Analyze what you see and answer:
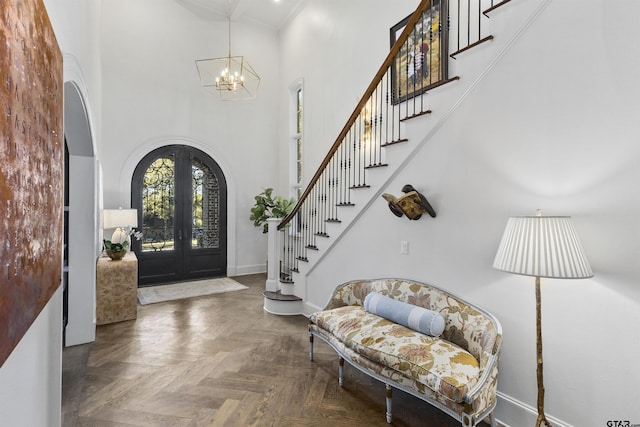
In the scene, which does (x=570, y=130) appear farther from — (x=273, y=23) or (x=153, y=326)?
(x=273, y=23)

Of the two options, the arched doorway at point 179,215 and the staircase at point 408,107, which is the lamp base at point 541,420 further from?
the arched doorway at point 179,215

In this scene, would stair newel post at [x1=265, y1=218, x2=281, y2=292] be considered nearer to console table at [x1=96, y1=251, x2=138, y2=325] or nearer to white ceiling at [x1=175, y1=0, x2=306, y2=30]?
console table at [x1=96, y1=251, x2=138, y2=325]

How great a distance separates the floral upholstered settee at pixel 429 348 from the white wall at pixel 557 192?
19cm

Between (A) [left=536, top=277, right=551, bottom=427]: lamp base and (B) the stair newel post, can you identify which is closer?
(A) [left=536, top=277, right=551, bottom=427]: lamp base

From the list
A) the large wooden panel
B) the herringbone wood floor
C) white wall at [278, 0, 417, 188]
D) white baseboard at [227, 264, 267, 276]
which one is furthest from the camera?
white baseboard at [227, 264, 267, 276]

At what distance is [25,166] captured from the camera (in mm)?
967

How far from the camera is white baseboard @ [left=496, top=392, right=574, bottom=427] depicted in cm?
213

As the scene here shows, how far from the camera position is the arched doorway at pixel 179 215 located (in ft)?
20.3

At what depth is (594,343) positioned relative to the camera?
190 centimetres

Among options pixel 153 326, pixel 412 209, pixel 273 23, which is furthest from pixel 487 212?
pixel 273 23

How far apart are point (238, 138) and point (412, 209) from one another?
522 cm

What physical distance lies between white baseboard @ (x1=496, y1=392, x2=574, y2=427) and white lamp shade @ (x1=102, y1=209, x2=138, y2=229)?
5084mm

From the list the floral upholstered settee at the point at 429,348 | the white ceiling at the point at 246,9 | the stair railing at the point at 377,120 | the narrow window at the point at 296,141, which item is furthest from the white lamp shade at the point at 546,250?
the white ceiling at the point at 246,9

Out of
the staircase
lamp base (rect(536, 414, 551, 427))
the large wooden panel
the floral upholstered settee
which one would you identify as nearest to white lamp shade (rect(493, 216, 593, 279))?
the floral upholstered settee
